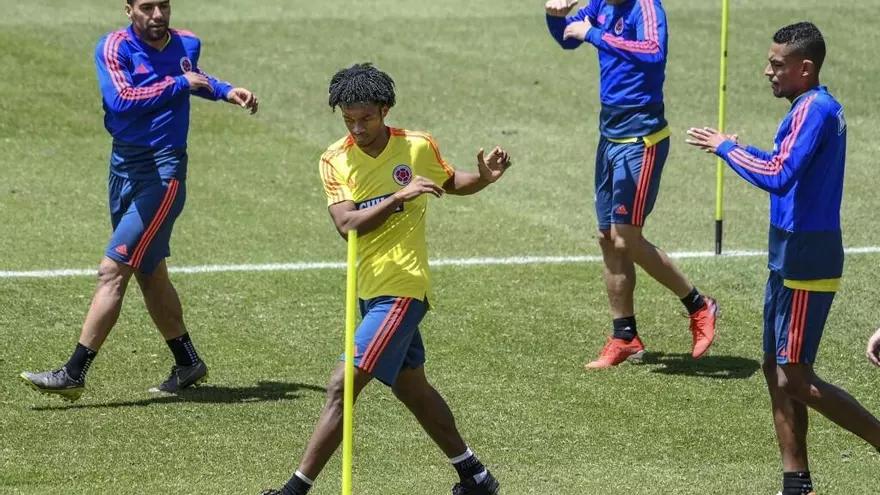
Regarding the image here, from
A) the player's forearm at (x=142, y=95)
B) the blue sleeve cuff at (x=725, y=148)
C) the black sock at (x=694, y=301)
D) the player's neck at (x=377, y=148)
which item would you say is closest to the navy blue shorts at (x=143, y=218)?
the player's forearm at (x=142, y=95)

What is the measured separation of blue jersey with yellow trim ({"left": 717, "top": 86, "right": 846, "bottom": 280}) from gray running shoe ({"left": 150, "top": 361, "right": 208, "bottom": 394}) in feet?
12.3

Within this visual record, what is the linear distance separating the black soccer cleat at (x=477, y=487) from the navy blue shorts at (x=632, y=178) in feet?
9.64

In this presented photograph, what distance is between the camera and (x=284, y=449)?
840cm

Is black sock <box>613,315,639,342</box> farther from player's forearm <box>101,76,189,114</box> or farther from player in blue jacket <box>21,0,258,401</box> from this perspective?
player's forearm <box>101,76,189,114</box>

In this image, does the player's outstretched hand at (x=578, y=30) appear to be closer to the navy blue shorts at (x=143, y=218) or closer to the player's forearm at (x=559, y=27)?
the player's forearm at (x=559, y=27)

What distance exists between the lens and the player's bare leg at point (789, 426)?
745 centimetres

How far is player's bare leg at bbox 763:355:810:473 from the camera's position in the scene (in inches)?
293

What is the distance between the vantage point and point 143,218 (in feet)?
30.2

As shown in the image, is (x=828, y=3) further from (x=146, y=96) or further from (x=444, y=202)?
(x=146, y=96)

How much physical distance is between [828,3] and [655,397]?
13318 mm

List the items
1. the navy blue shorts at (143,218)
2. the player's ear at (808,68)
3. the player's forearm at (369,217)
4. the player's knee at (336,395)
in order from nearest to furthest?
the player's forearm at (369,217), the player's knee at (336,395), the player's ear at (808,68), the navy blue shorts at (143,218)

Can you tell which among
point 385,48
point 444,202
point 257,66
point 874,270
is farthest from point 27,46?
point 874,270

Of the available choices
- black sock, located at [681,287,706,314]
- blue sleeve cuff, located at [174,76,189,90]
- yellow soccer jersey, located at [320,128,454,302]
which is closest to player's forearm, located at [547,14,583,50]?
black sock, located at [681,287,706,314]

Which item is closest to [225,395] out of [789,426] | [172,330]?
[172,330]
